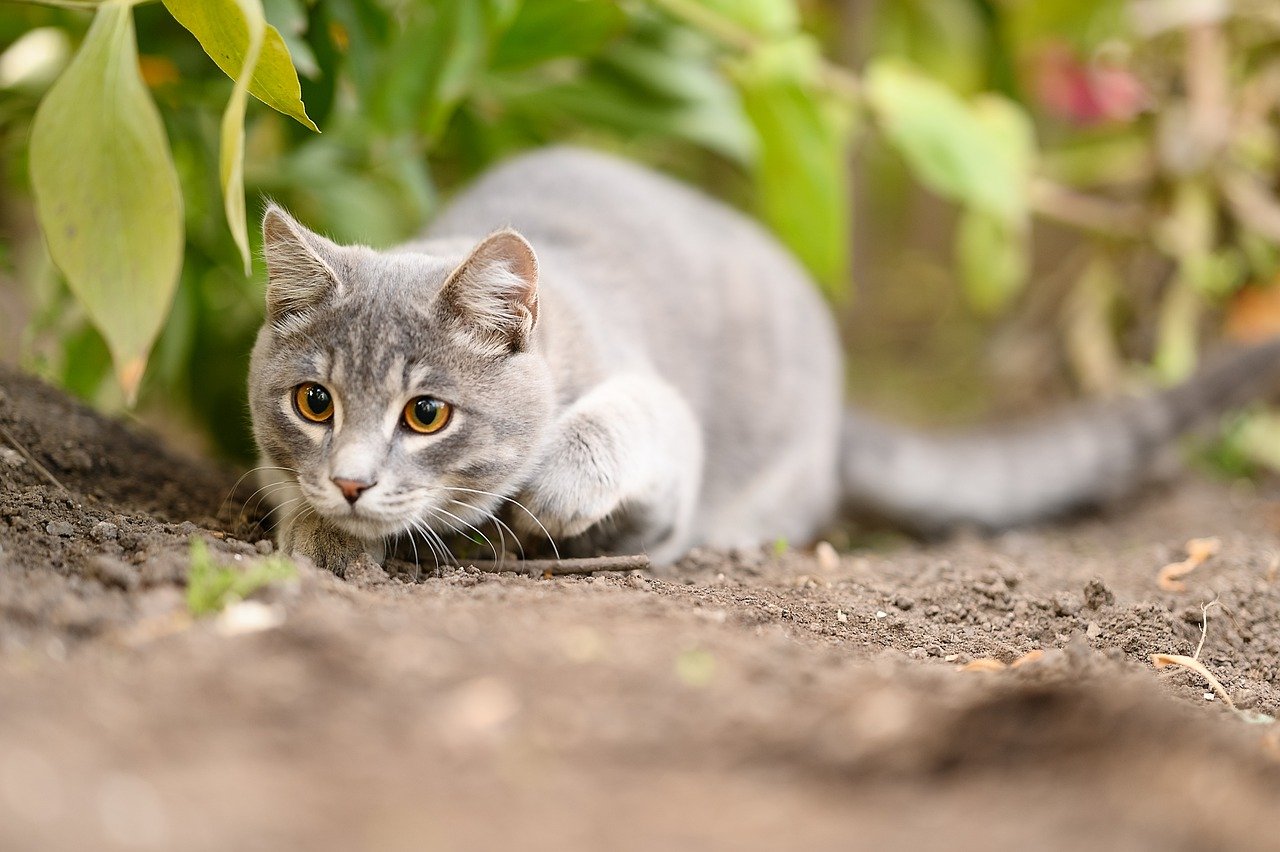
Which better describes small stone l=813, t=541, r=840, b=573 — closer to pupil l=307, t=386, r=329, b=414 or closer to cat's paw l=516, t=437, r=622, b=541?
cat's paw l=516, t=437, r=622, b=541

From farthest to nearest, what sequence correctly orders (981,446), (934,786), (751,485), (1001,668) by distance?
(981,446) < (751,485) < (1001,668) < (934,786)

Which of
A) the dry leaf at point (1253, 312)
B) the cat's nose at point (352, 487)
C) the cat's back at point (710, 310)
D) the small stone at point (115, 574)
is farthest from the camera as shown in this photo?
the dry leaf at point (1253, 312)

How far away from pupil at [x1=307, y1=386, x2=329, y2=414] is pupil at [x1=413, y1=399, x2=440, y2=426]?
18 centimetres

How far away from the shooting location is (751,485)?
3.26 meters

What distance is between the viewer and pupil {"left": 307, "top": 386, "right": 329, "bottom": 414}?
2.17 metres

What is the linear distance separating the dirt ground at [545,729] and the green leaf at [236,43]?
2.71ft

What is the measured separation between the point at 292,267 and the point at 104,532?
0.62 m

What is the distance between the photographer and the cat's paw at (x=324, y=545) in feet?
6.87

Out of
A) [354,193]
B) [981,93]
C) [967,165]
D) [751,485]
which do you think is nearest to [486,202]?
[354,193]

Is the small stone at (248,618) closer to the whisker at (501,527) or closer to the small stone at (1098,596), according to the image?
the whisker at (501,527)

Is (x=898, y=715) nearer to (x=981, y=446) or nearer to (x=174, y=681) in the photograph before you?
(x=174, y=681)

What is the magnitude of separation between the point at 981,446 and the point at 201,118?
8.21 ft

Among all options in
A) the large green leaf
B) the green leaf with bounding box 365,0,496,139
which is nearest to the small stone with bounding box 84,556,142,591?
the large green leaf

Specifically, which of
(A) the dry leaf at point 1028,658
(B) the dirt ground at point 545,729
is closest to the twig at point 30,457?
(B) the dirt ground at point 545,729
